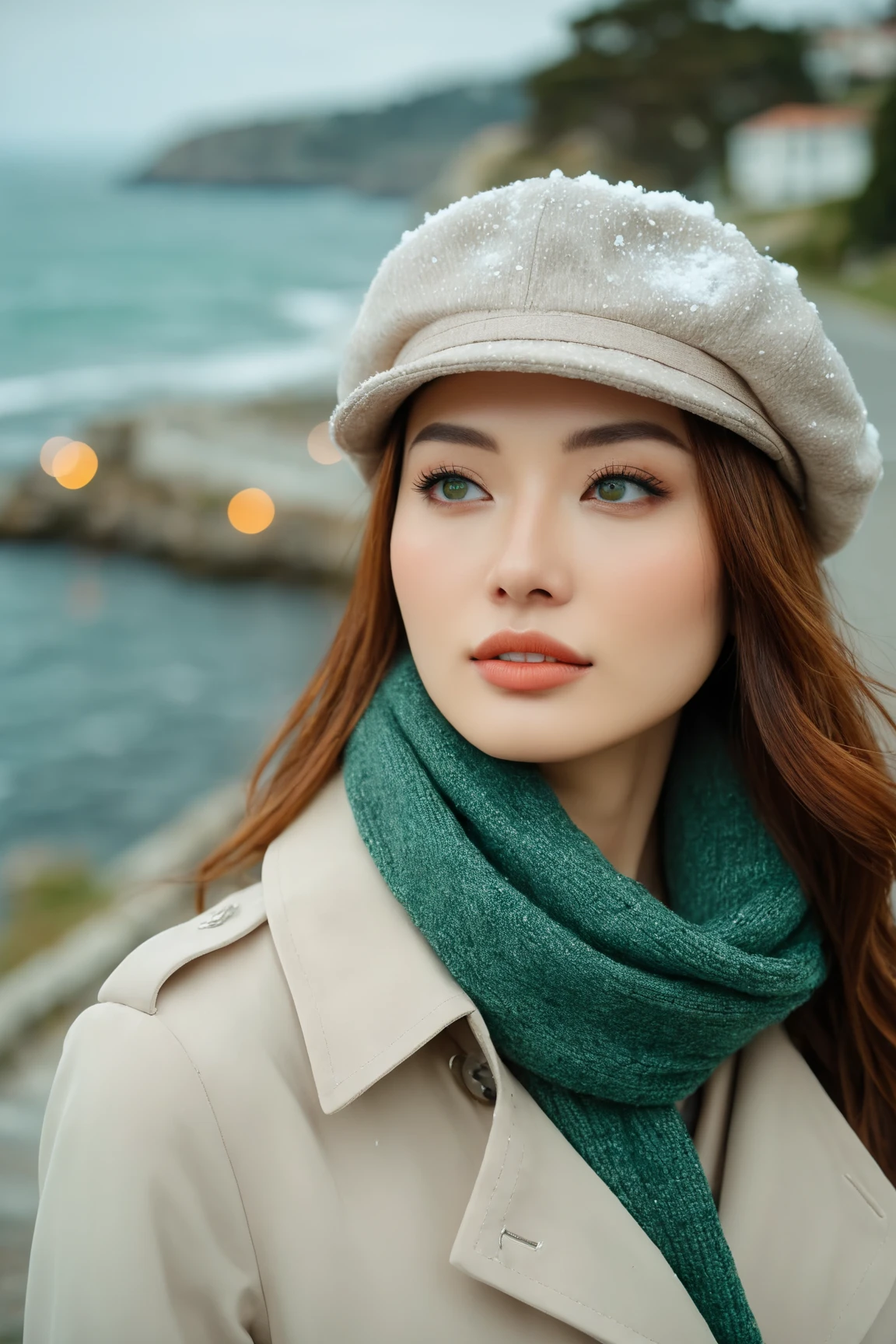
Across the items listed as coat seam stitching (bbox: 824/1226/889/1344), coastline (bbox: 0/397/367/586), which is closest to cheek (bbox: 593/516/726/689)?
coat seam stitching (bbox: 824/1226/889/1344)

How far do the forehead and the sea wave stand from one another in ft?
7.11

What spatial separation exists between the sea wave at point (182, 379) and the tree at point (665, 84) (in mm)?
974

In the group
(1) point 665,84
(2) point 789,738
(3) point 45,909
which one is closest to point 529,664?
(2) point 789,738

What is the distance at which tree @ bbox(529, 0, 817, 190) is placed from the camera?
319 cm

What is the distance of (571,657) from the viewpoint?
3.35ft

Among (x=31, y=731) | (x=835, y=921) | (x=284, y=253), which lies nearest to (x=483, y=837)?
(x=835, y=921)

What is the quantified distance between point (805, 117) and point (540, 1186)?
126 inches

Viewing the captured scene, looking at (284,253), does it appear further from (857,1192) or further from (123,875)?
(857,1192)

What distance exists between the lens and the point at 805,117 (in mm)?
3223

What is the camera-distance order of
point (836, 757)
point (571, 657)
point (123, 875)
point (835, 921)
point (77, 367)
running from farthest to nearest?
1. point (123, 875)
2. point (77, 367)
3. point (835, 921)
4. point (836, 757)
5. point (571, 657)

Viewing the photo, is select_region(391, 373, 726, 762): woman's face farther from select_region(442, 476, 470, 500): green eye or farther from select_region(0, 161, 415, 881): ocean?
select_region(0, 161, 415, 881): ocean

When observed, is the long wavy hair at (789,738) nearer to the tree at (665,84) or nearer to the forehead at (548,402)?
the forehead at (548,402)

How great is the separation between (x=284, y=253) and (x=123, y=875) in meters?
1.88

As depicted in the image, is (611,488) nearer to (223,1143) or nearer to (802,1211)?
(223,1143)
